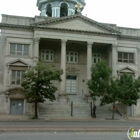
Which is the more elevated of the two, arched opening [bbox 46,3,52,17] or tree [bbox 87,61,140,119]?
arched opening [bbox 46,3,52,17]

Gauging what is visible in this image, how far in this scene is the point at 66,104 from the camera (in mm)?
30125

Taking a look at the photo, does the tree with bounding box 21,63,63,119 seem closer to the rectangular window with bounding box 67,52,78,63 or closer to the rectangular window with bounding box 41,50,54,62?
the rectangular window with bounding box 41,50,54,62

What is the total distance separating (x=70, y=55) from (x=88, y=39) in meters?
4.33

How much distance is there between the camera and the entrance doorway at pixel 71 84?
36.1 metres

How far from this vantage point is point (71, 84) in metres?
36.3

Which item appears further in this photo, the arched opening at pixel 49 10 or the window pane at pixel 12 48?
the arched opening at pixel 49 10

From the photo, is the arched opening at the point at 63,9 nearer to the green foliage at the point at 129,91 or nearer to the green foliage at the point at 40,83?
the green foliage at the point at 40,83

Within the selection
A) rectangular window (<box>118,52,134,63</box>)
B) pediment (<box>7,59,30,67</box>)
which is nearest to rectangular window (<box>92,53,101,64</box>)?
rectangular window (<box>118,52,134,63</box>)

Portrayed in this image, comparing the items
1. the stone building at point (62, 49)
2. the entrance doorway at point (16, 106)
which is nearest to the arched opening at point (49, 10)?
the stone building at point (62, 49)

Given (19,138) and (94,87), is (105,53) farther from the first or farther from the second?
(19,138)

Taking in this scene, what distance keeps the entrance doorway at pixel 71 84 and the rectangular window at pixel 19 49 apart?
7632 millimetres

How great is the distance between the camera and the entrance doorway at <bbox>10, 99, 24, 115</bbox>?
30.9m

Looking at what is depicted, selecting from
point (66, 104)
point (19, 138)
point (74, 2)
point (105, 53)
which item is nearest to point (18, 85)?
point (66, 104)

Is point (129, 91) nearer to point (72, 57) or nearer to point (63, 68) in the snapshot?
point (63, 68)
